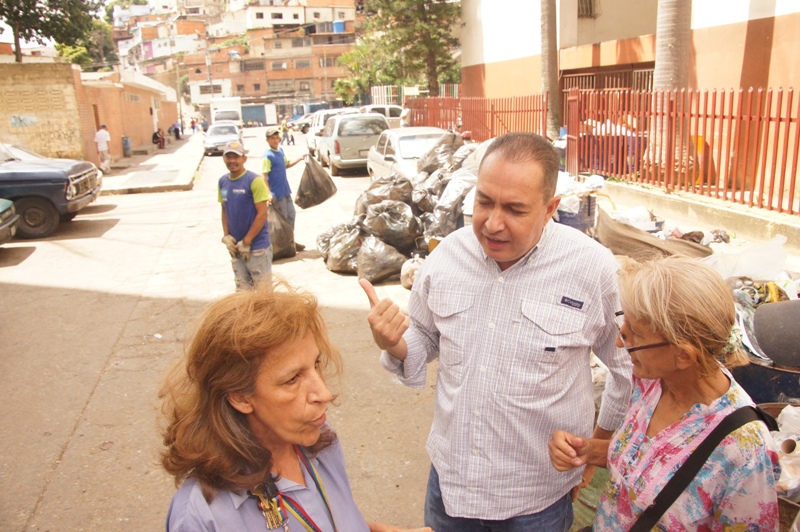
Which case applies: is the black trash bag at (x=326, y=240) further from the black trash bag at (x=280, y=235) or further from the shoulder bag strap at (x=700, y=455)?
the shoulder bag strap at (x=700, y=455)

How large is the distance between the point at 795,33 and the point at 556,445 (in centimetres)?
939

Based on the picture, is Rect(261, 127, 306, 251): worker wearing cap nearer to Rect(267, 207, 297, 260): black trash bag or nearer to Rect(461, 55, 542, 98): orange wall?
Rect(267, 207, 297, 260): black trash bag

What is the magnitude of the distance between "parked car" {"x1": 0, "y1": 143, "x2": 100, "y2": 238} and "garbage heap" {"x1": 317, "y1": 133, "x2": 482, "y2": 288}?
588cm

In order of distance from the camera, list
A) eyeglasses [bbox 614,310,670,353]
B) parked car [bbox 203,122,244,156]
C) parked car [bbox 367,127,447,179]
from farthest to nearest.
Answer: parked car [bbox 203,122,244,156] < parked car [bbox 367,127,447,179] < eyeglasses [bbox 614,310,670,353]

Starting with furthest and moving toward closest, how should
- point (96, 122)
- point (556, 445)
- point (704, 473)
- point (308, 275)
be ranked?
point (96, 122)
point (308, 275)
point (556, 445)
point (704, 473)

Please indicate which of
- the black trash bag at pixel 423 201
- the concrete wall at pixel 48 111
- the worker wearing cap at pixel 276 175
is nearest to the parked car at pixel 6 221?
the worker wearing cap at pixel 276 175

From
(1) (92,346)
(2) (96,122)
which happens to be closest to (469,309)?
(1) (92,346)

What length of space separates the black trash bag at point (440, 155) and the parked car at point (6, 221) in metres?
6.68

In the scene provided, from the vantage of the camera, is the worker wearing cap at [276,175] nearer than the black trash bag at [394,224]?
No

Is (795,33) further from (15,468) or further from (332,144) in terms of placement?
(332,144)

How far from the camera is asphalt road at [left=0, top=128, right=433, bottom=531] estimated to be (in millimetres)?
3697

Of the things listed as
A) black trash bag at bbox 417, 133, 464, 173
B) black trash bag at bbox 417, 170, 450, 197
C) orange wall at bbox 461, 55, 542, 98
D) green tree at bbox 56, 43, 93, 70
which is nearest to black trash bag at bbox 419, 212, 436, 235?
black trash bag at bbox 417, 170, 450, 197

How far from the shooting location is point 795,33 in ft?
28.5

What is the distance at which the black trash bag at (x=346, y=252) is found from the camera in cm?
814
